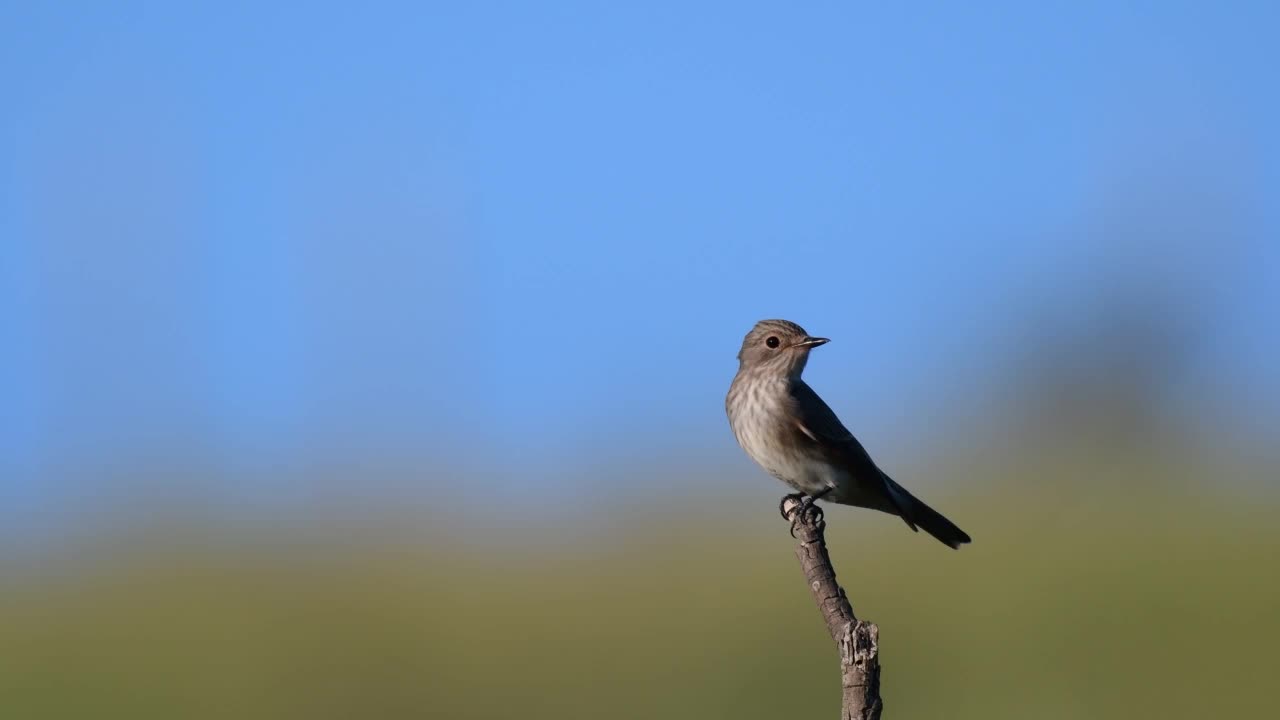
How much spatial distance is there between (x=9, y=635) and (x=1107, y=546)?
15.5 metres

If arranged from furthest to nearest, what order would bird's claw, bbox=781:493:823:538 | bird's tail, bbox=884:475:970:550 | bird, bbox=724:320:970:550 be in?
bird's tail, bbox=884:475:970:550 < bird, bbox=724:320:970:550 < bird's claw, bbox=781:493:823:538

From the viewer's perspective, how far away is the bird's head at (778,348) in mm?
8586

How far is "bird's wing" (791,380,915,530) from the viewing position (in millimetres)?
8266

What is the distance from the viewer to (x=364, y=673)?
1688cm

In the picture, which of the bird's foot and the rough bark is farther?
the bird's foot

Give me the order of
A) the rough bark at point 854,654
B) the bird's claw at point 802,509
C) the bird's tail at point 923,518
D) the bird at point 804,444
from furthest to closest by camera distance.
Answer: the bird's tail at point 923,518 → the bird at point 804,444 → the bird's claw at point 802,509 → the rough bark at point 854,654

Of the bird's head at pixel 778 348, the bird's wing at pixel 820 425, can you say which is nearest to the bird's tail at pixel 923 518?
the bird's wing at pixel 820 425

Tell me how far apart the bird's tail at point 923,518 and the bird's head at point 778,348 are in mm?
951

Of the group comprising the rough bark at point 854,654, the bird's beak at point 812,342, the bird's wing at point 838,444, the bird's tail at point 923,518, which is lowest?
the rough bark at point 854,654

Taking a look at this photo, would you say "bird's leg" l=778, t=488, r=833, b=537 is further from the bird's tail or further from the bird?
the bird's tail

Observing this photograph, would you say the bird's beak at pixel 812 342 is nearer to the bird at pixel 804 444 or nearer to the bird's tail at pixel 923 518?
the bird at pixel 804 444

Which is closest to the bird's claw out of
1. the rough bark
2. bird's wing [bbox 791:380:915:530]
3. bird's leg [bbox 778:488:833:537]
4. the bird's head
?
bird's leg [bbox 778:488:833:537]

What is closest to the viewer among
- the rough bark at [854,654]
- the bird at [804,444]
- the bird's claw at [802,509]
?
the rough bark at [854,654]

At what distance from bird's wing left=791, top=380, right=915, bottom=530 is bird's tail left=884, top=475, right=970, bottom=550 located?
3cm
